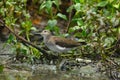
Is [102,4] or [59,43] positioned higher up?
[102,4]

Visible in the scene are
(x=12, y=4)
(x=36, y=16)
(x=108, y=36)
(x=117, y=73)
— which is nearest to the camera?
(x=117, y=73)

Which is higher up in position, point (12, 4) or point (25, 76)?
point (12, 4)

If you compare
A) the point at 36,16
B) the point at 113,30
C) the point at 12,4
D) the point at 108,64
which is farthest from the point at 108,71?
the point at 36,16

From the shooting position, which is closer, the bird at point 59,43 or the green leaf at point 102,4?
the bird at point 59,43

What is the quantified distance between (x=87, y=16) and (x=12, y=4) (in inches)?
76.4

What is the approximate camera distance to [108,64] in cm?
910

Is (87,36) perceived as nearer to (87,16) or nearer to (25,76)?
(87,16)

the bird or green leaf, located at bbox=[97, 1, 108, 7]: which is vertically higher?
green leaf, located at bbox=[97, 1, 108, 7]

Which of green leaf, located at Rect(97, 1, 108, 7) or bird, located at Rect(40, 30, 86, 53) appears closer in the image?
bird, located at Rect(40, 30, 86, 53)

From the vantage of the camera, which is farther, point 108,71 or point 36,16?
point 36,16

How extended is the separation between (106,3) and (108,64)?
1552mm

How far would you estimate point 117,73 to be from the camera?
9.09 metres

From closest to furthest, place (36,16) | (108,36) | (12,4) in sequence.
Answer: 1. (108,36)
2. (12,4)
3. (36,16)

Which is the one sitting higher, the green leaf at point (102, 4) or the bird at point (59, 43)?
the green leaf at point (102, 4)
